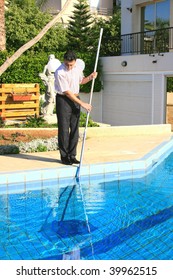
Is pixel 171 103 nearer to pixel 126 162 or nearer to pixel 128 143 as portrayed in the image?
pixel 128 143

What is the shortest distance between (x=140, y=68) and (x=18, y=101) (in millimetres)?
5526

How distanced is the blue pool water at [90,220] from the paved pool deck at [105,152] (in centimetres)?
30

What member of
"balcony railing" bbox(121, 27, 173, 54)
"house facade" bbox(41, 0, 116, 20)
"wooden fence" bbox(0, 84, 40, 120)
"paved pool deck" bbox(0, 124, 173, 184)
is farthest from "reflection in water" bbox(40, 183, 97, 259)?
"house facade" bbox(41, 0, 116, 20)

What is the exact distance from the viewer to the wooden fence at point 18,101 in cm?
1373

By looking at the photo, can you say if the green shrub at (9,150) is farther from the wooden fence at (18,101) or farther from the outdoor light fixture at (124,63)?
the outdoor light fixture at (124,63)

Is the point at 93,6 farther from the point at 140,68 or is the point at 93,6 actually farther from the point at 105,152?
the point at 105,152

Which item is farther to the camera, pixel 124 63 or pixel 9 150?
pixel 124 63

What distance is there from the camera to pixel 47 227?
5012 mm

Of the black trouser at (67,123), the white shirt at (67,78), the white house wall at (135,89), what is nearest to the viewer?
the white shirt at (67,78)

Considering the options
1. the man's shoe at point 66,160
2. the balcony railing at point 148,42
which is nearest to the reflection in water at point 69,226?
the man's shoe at point 66,160

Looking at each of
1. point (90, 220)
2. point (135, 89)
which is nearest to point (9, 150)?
point (90, 220)

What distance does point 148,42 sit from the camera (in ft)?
59.5
